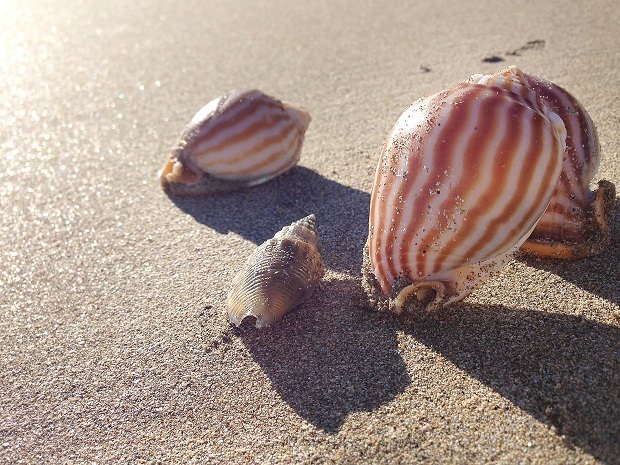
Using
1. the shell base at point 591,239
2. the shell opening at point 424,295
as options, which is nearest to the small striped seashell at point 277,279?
the shell opening at point 424,295

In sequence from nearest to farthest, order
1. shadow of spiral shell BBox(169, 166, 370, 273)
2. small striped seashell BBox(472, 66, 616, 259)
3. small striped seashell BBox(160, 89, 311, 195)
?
1. small striped seashell BBox(472, 66, 616, 259)
2. shadow of spiral shell BBox(169, 166, 370, 273)
3. small striped seashell BBox(160, 89, 311, 195)

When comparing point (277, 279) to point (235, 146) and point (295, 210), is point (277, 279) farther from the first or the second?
point (235, 146)

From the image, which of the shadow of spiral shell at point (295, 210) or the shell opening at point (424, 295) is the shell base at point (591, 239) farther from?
the shadow of spiral shell at point (295, 210)

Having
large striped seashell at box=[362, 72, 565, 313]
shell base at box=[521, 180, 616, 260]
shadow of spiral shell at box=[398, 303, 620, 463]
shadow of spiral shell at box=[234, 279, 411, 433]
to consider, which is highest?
large striped seashell at box=[362, 72, 565, 313]

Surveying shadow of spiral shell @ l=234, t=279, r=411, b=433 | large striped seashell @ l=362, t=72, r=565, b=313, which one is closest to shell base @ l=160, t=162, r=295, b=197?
shadow of spiral shell @ l=234, t=279, r=411, b=433

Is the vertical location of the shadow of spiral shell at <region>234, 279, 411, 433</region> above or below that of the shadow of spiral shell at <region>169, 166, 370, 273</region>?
above

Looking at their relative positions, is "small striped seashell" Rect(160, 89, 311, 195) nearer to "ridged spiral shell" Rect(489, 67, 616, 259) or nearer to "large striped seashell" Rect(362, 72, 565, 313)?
"large striped seashell" Rect(362, 72, 565, 313)

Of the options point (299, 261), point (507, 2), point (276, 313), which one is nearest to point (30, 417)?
point (276, 313)
